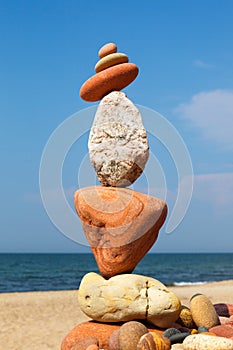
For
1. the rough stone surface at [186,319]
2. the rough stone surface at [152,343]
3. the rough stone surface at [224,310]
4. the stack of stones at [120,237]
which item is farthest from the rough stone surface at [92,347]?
the rough stone surface at [224,310]

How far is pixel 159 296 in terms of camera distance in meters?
9.18

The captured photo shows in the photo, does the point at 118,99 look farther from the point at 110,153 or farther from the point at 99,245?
the point at 99,245

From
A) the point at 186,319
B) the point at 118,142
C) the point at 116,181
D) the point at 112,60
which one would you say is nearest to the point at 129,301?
the point at 186,319

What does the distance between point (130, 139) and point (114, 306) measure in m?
3.18

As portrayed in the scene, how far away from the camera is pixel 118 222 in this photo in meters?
9.34

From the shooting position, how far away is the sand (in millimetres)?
12953

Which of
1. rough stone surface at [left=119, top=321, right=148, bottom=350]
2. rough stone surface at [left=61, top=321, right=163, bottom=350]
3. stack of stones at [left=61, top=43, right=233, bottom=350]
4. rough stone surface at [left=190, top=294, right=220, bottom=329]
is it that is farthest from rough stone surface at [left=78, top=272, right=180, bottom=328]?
rough stone surface at [left=190, top=294, right=220, bottom=329]

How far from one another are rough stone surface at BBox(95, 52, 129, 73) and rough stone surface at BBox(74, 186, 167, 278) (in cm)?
262

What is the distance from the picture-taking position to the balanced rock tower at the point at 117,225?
9086mm

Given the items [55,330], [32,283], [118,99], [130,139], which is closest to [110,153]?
[130,139]

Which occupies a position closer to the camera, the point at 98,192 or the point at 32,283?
the point at 98,192

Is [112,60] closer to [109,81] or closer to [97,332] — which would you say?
[109,81]

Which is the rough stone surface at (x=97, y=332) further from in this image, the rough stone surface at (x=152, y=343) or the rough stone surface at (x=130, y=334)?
the rough stone surface at (x=152, y=343)

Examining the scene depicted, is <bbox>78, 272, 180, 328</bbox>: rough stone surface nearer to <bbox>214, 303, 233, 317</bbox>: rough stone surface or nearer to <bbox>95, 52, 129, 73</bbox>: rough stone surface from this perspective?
<bbox>214, 303, 233, 317</bbox>: rough stone surface
